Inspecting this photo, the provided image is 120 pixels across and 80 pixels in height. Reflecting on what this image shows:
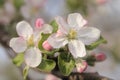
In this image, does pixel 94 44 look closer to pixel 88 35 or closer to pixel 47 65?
pixel 88 35

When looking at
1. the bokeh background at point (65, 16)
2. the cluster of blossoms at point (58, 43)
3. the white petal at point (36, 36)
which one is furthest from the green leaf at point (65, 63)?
the bokeh background at point (65, 16)

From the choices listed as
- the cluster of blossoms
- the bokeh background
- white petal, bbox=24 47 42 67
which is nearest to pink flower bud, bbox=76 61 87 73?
the cluster of blossoms

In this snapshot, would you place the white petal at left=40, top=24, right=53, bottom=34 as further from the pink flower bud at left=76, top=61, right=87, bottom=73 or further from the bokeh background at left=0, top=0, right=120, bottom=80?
the bokeh background at left=0, top=0, right=120, bottom=80

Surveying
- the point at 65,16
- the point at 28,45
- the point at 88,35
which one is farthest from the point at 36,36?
the point at 65,16

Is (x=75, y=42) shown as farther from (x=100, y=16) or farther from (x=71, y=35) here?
(x=100, y=16)

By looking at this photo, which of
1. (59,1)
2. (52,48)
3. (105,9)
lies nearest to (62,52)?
(52,48)
